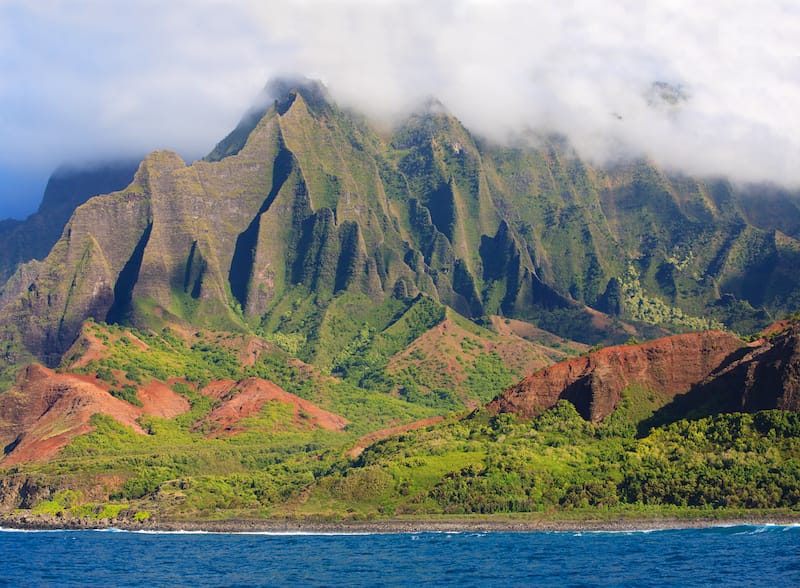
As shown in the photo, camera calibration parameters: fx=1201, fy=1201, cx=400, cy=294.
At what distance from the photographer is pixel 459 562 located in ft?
543

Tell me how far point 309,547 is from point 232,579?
120 ft

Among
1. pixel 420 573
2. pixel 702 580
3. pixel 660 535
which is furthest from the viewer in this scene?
pixel 660 535

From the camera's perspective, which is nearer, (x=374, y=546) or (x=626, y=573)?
(x=626, y=573)

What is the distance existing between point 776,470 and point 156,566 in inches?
3946

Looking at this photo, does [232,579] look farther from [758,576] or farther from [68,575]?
[758,576]

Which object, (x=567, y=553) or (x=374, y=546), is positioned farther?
(x=374, y=546)

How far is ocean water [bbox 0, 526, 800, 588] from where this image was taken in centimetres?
14738

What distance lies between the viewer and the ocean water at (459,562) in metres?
147

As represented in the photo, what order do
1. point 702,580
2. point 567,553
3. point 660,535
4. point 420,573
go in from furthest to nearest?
point 660,535 < point 567,553 < point 420,573 < point 702,580

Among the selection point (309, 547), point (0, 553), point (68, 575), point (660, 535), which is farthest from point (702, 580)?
point (0, 553)

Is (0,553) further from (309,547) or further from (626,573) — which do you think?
(626,573)

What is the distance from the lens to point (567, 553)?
16925cm

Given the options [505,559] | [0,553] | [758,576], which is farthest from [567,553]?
[0,553]

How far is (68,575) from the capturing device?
165250mm
